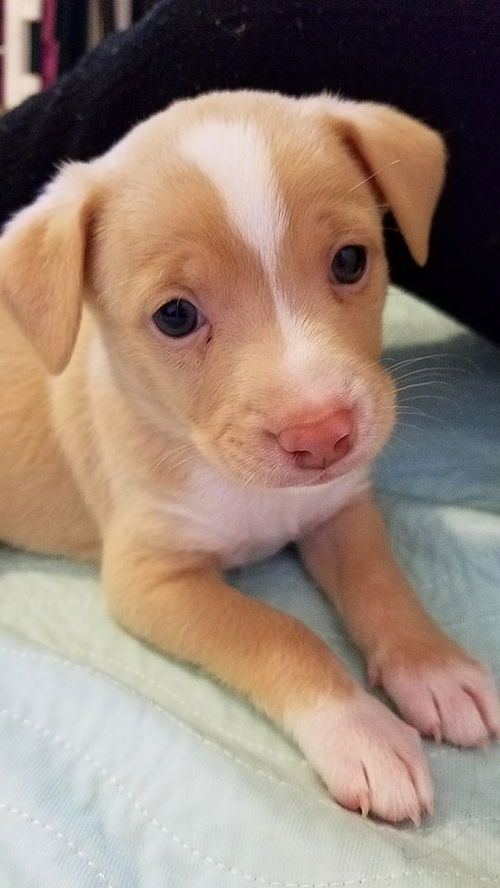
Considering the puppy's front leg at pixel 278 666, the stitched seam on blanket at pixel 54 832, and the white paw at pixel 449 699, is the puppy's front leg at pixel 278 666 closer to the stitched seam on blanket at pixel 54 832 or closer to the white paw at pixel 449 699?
the white paw at pixel 449 699

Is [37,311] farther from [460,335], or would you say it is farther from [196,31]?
[460,335]

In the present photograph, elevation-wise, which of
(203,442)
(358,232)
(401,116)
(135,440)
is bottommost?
(135,440)

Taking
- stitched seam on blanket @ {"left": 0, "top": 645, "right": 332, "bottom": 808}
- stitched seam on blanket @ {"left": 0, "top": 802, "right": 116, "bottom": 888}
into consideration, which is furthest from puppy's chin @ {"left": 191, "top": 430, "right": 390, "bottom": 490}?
stitched seam on blanket @ {"left": 0, "top": 802, "right": 116, "bottom": 888}

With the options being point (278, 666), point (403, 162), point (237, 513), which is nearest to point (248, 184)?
point (403, 162)

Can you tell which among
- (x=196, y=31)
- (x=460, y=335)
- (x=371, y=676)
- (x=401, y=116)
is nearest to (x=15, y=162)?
(x=196, y=31)

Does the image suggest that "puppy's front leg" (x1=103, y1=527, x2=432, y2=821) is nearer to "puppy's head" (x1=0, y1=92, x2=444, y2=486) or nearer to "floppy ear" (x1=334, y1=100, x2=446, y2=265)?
"puppy's head" (x1=0, y1=92, x2=444, y2=486)

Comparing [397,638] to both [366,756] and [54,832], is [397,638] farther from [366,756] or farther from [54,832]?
[54,832]
